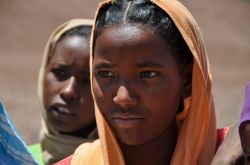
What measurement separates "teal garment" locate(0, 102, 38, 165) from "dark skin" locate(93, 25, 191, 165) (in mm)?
361

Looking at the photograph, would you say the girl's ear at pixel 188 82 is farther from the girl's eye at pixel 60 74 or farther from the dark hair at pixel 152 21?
the girl's eye at pixel 60 74

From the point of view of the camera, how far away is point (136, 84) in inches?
103

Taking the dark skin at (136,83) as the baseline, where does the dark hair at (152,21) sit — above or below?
above

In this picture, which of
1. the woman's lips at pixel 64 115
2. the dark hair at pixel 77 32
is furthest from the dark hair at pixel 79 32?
the woman's lips at pixel 64 115

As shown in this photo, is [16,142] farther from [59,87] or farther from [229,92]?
[229,92]

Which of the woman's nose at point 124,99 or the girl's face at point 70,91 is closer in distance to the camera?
the woman's nose at point 124,99

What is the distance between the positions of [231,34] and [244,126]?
9.14 meters

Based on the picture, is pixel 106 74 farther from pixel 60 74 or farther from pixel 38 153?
pixel 38 153

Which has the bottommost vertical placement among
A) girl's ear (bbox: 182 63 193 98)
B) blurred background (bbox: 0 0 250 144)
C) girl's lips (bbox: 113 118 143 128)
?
blurred background (bbox: 0 0 250 144)

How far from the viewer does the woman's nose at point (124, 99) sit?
8.48 feet

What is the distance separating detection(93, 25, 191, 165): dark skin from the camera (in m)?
2.62

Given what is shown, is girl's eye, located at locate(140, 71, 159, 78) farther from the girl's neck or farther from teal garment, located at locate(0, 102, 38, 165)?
teal garment, located at locate(0, 102, 38, 165)

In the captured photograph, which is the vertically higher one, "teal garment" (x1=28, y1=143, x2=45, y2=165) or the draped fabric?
the draped fabric

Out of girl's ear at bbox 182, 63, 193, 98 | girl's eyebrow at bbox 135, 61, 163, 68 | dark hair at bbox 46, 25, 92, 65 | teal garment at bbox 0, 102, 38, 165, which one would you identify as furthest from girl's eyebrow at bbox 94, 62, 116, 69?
dark hair at bbox 46, 25, 92, 65
